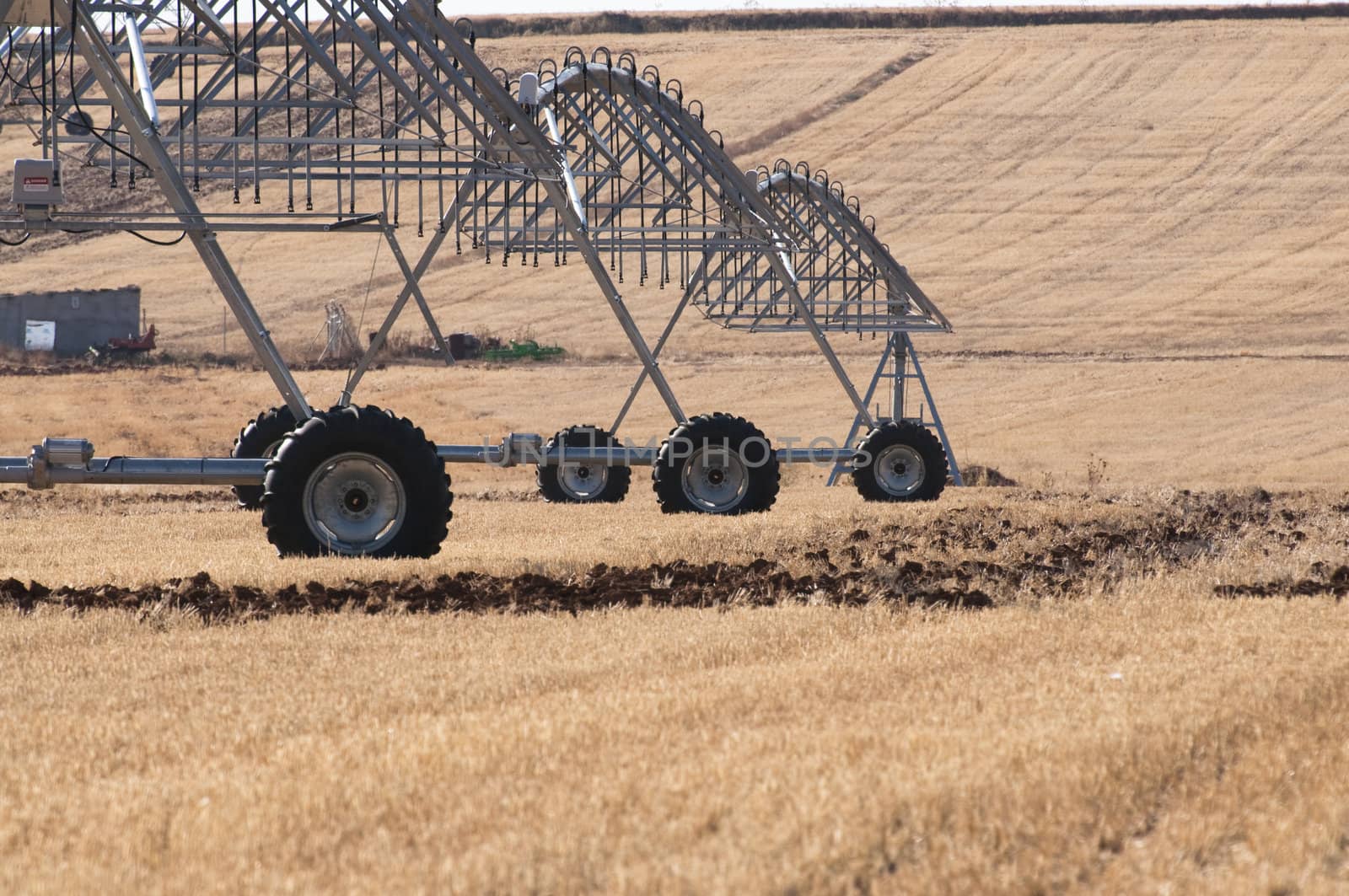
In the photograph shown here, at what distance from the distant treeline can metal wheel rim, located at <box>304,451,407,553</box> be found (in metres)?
65.9

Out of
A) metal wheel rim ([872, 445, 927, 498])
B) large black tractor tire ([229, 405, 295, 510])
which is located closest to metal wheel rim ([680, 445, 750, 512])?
metal wheel rim ([872, 445, 927, 498])

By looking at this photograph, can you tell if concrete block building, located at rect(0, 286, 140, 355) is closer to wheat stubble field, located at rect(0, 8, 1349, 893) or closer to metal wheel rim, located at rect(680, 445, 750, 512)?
wheat stubble field, located at rect(0, 8, 1349, 893)

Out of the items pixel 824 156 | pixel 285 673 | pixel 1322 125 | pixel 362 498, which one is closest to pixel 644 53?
pixel 824 156

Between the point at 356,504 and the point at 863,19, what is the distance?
228 ft

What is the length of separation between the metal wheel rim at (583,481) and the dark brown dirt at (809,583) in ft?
26.3

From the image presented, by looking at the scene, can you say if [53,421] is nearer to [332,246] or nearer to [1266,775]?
[332,246]

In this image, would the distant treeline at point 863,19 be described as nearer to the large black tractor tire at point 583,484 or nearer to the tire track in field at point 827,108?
the tire track in field at point 827,108

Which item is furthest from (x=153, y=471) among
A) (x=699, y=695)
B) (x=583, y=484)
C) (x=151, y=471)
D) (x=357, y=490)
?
(x=583, y=484)

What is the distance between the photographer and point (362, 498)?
1245 centimetres

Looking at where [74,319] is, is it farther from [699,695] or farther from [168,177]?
[699,695]

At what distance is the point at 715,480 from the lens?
18.0m

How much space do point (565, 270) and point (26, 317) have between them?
16.1 m

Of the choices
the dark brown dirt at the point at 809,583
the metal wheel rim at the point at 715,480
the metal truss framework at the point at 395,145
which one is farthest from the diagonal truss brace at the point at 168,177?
the metal wheel rim at the point at 715,480

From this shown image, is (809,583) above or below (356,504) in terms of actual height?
below
